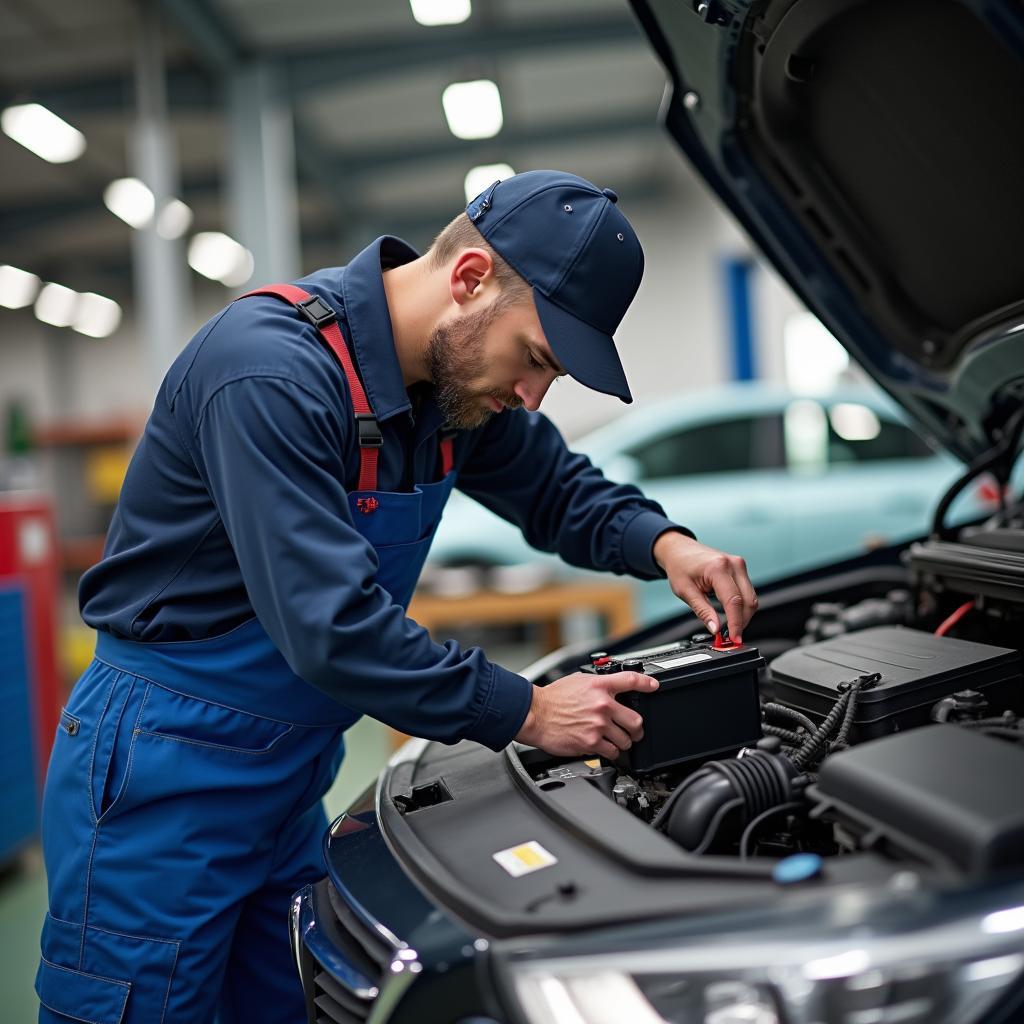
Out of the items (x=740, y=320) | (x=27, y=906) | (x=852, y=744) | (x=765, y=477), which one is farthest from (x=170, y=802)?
(x=740, y=320)

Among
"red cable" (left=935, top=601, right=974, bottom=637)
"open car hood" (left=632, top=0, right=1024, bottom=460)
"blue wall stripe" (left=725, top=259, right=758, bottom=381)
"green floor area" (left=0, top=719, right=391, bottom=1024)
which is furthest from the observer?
"blue wall stripe" (left=725, top=259, right=758, bottom=381)

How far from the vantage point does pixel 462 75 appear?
6.33 m

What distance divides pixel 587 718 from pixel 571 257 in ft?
1.90

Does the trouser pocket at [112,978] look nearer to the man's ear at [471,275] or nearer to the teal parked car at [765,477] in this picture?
the man's ear at [471,275]

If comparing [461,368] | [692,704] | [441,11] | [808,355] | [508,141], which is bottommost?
[692,704]

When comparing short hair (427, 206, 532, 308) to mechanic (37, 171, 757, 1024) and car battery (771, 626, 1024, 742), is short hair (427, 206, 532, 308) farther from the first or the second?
car battery (771, 626, 1024, 742)

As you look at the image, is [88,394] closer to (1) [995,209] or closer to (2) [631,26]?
(2) [631,26]

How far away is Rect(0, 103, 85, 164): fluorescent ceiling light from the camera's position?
6824 mm

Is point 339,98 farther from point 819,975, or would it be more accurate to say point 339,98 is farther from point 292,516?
point 819,975

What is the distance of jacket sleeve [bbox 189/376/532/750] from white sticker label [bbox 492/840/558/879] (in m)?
0.14

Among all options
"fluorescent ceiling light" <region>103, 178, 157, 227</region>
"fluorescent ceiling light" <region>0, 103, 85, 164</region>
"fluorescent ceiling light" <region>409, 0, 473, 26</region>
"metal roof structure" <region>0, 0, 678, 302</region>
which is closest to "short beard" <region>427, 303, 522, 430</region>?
"fluorescent ceiling light" <region>409, 0, 473, 26</region>

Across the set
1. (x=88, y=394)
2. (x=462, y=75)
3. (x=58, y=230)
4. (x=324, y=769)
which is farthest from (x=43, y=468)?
(x=88, y=394)

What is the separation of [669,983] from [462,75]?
254 inches

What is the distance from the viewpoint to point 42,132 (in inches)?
284
